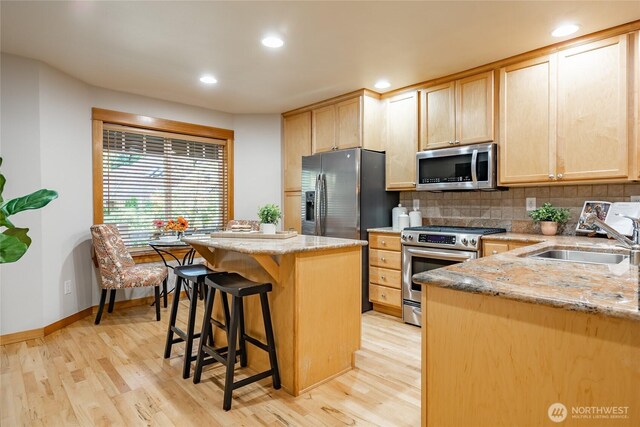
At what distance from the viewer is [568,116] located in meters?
2.74

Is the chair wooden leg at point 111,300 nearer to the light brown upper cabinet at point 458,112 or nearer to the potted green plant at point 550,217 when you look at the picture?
the light brown upper cabinet at point 458,112

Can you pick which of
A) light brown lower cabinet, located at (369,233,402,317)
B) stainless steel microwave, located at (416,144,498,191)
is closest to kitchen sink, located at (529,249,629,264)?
stainless steel microwave, located at (416,144,498,191)

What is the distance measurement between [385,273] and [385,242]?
1.05 ft

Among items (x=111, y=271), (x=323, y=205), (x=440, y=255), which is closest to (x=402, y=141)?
(x=323, y=205)

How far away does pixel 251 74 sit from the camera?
344 cm

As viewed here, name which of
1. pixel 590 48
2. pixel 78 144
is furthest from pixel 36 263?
pixel 590 48

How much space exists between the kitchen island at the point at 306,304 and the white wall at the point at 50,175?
1.67 metres

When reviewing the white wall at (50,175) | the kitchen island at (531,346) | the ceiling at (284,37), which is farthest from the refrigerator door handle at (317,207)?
the kitchen island at (531,346)

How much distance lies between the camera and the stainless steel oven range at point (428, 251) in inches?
120

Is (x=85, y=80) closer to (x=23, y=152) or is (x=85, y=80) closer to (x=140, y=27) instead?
(x=23, y=152)

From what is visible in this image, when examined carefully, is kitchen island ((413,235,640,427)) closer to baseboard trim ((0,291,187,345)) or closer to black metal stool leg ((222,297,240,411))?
black metal stool leg ((222,297,240,411))

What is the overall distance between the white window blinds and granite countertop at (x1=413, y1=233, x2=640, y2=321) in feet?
12.5

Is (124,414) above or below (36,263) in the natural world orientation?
below

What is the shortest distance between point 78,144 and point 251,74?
1.90 m
